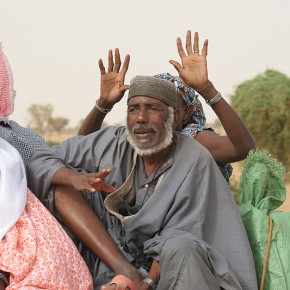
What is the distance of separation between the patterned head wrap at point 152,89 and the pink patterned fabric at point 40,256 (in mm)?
1170

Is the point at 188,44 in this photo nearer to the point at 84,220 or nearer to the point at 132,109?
the point at 132,109

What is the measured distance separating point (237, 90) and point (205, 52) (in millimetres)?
6941

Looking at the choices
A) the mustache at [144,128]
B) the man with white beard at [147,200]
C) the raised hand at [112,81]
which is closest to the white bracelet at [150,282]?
the man with white beard at [147,200]

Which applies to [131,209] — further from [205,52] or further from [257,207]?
[205,52]

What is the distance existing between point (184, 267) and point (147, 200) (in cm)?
76

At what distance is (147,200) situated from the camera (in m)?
5.26

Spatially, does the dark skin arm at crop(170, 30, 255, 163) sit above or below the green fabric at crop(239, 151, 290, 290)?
above

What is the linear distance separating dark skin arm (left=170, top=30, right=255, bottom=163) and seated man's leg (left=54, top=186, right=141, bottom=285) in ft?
4.17

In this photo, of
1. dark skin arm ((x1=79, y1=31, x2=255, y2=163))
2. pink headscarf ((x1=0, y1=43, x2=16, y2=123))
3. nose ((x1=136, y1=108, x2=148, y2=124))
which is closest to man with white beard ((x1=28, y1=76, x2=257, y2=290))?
nose ((x1=136, y1=108, x2=148, y2=124))

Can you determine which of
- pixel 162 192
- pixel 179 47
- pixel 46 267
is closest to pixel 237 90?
pixel 179 47

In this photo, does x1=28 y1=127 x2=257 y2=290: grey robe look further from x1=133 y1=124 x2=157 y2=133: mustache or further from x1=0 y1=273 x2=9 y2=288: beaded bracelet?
x1=0 y1=273 x2=9 y2=288: beaded bracelet

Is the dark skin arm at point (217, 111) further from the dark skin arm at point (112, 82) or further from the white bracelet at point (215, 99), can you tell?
the dark skin arm at point (112, 82)

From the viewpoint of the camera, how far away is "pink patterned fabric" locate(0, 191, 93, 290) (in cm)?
439

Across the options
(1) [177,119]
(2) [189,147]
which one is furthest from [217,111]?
(2) [189,147]
